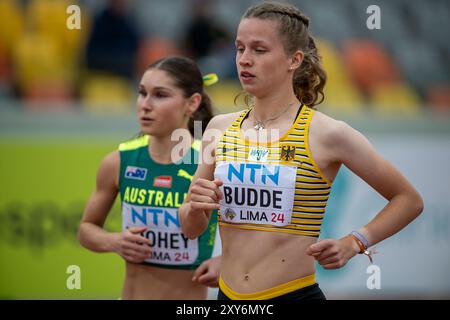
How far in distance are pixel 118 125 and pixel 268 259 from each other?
4.20m

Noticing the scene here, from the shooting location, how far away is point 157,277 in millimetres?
4512

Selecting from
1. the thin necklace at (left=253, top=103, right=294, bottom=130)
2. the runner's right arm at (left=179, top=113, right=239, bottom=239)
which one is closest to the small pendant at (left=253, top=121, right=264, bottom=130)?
the thin necklace at (left=253, top=103, right=294, bottom=130)

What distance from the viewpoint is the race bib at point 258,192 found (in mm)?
3395

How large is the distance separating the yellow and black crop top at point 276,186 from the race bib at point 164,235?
0.99m

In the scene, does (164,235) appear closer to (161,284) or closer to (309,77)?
(161,284)

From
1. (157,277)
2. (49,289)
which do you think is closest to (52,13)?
(49,289)

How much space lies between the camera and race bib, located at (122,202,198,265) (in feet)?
14.5

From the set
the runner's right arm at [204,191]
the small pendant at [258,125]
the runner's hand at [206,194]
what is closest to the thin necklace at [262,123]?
the small pendant at [258,125]

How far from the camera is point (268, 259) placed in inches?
134

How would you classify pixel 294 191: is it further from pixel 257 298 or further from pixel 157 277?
pixel 157 277

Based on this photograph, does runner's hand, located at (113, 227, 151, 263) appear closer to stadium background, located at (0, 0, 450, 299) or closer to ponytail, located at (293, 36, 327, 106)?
ponytail, located at (293, 36, 327, 106)

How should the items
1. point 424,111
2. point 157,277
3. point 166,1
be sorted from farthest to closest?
point 166,1, point 424,111, point 157,277

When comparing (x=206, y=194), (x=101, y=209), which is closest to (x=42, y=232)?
(x=101, y=209)

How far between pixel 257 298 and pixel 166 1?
7.27 metres
